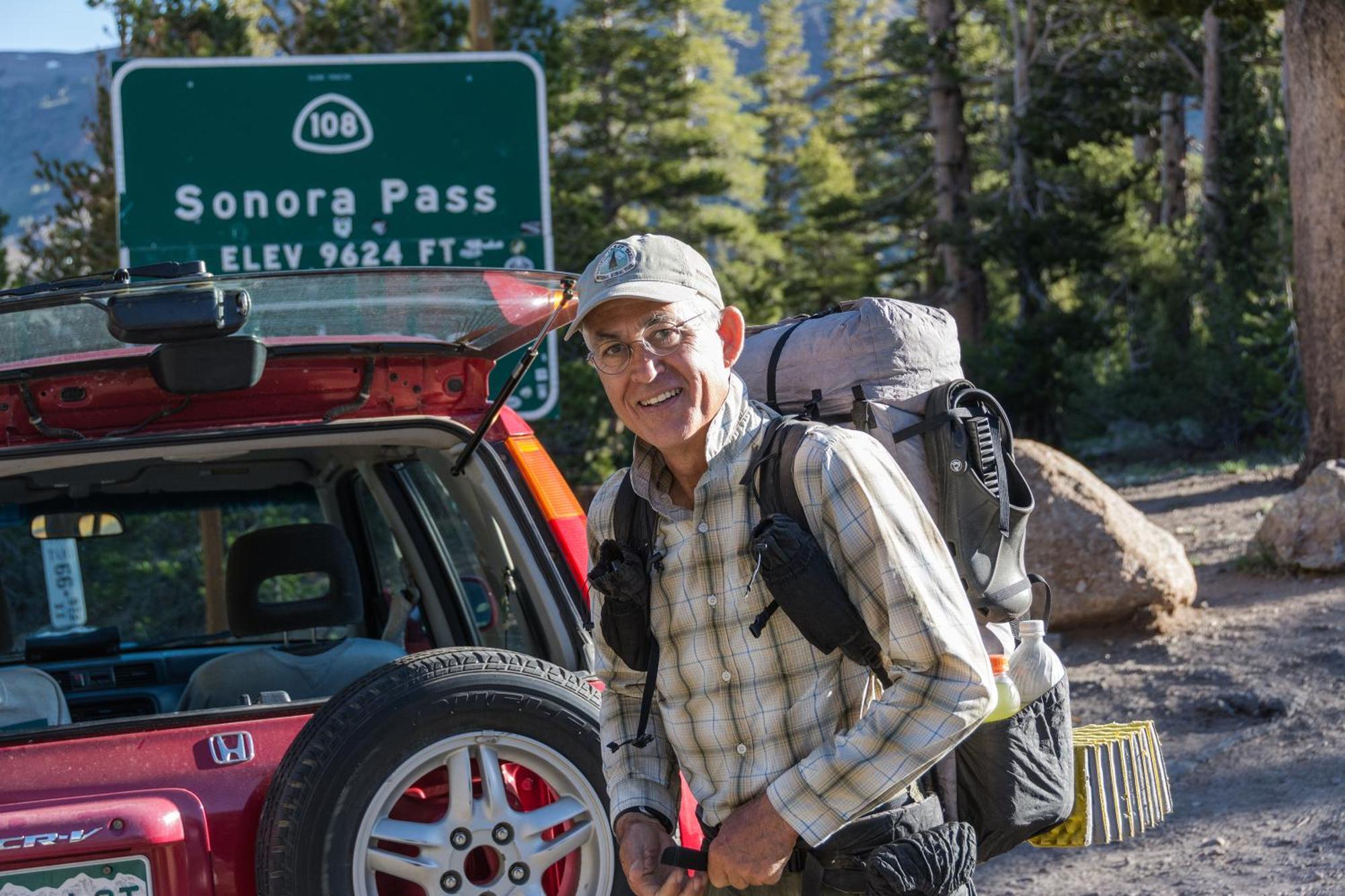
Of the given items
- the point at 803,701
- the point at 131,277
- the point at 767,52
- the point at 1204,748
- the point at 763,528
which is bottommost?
the point at 1204,748

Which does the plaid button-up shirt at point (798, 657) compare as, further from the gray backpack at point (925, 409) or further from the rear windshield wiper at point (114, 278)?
the rear windshield wiper at point (114, 278)

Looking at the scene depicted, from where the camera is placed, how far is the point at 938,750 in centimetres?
214

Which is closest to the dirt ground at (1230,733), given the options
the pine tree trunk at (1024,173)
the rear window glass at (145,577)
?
the rear window glass at (145,577)

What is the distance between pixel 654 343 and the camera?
2391 mm

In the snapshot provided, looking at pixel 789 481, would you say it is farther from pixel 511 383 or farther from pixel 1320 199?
A: pixel 1320 199

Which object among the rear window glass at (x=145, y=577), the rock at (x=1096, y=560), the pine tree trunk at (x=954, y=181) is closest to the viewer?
the rock at (x=1096, y=560)

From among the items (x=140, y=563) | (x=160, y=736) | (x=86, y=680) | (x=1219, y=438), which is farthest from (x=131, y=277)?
(x=1219, y=438)

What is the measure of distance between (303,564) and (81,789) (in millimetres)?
1684

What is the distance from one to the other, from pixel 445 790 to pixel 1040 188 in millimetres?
25962

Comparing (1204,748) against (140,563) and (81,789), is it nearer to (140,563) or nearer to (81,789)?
(81,789)

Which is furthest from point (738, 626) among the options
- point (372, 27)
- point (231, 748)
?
point (372, 27)

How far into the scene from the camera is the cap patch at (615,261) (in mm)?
2363

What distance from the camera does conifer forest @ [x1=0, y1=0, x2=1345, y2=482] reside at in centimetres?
1658

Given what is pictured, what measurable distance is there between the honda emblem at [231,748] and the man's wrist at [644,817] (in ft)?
3.39
